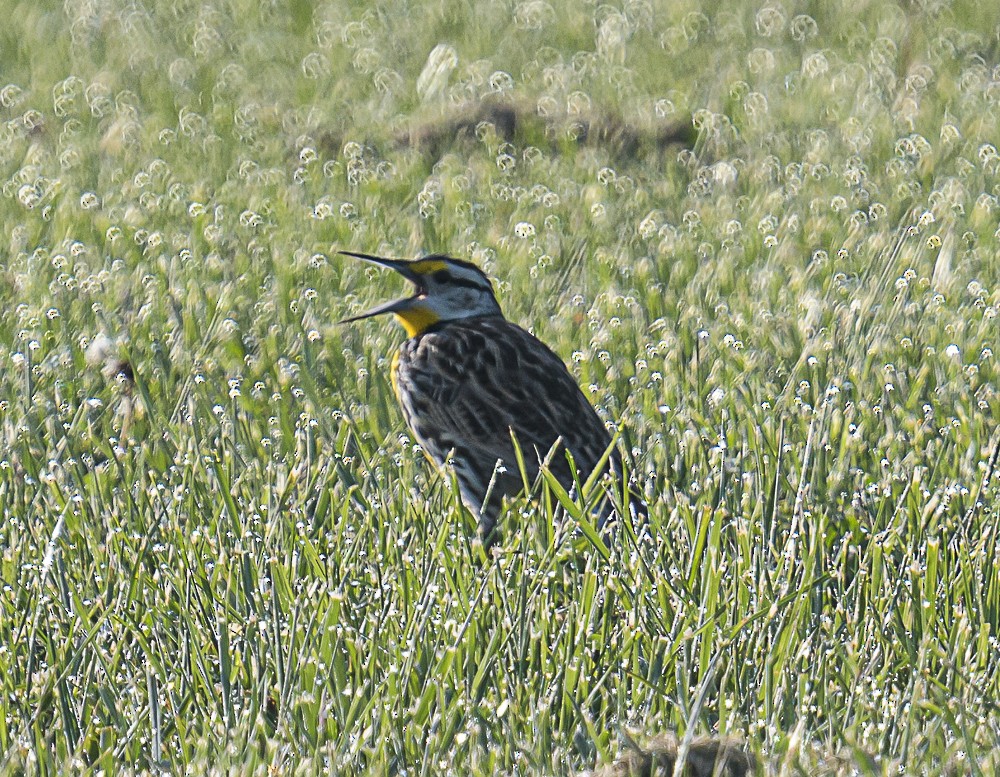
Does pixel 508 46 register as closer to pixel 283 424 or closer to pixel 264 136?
pixel 264 136

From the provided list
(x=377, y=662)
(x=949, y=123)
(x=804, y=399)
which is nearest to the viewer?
(x=377, y=662)

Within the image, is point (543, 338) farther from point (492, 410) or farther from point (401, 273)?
point (492, 410)

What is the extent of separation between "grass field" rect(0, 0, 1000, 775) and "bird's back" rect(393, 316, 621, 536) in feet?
0.48

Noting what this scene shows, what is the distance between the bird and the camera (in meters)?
5.05

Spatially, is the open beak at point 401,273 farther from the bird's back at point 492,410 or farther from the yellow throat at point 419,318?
the bird's back at point 492,410

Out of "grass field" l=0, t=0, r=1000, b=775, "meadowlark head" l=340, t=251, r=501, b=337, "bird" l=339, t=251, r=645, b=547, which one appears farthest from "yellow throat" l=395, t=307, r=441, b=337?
"grass field" l=0, t=0, r=1000, b=775

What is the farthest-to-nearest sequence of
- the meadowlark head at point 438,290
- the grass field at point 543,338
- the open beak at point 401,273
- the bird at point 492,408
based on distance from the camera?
the meadowlark head at point 438,290, the open beak at point 401,273, the bird at point 492,408, the grass field at point 543,338

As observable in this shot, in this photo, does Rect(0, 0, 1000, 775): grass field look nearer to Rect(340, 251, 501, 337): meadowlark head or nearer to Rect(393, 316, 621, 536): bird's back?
Rect(393, 316, 621, 536): bird's back

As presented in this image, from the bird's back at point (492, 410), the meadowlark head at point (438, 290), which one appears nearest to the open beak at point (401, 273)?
the meadowlark head at point (438, 290)

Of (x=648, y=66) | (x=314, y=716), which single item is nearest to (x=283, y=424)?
(x=314, y=716)

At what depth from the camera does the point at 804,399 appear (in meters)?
5.55

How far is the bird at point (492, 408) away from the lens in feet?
16.6

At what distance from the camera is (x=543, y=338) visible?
6426 mm

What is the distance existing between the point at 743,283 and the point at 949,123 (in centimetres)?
287
